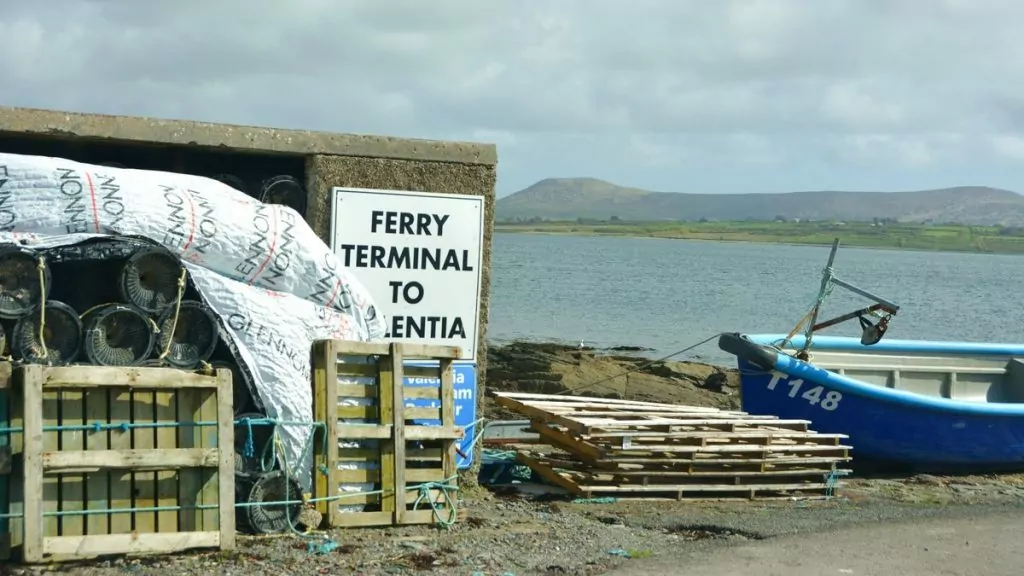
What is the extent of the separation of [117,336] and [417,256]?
284cm

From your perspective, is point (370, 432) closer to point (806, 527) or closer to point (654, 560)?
point (654, 560)

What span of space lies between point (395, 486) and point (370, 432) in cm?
43

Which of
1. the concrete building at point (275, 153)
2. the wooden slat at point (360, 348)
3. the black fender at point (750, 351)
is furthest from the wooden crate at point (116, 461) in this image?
the black fender at point (750, 351)

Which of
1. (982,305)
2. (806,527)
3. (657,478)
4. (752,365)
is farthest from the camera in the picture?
(982,305)

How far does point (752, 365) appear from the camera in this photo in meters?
14.1

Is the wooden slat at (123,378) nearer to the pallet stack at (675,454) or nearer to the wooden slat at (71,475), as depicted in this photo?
the wooden slat at (71,475)

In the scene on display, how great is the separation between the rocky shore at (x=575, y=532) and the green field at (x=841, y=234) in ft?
467

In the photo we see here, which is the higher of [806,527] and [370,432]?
[370,432]

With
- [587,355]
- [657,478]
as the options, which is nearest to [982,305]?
[587,355]

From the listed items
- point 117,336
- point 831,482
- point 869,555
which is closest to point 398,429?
point 117,336

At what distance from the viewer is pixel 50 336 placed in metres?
8.22

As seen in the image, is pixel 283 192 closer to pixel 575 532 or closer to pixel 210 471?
pixel 210 471

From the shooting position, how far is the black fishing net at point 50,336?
8.08 meters

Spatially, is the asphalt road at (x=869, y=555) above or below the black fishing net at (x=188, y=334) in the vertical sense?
below
